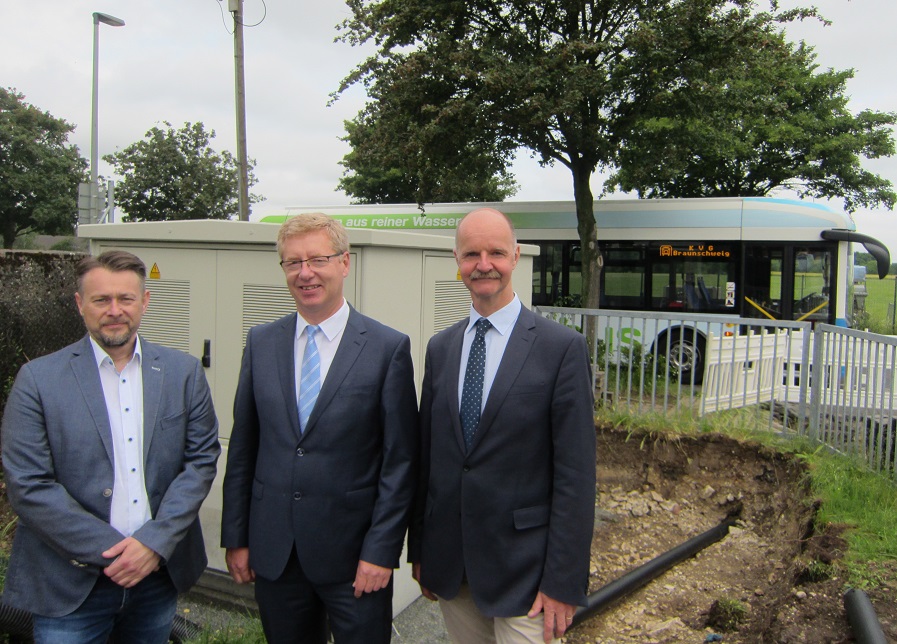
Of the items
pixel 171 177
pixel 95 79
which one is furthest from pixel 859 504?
pixel 171 177

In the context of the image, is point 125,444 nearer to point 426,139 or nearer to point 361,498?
point 361,498

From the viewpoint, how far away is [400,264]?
12.8ft

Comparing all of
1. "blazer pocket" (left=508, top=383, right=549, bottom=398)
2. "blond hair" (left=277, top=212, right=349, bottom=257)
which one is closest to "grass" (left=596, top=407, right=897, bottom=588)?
"blazer pocket" (left=508, top=383, right=549, bottom=398)

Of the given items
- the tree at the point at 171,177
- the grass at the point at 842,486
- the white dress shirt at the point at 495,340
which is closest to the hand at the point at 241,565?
the white dress shirt at the point at 495,340

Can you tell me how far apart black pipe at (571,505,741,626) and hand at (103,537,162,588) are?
77.5 inches

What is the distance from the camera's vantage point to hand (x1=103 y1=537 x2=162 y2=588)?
226 centimetres

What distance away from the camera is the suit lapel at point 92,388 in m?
2.34

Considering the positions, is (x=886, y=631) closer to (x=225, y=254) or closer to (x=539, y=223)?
(x=225, y=254)

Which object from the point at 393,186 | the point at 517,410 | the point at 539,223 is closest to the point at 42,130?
the point at 393,186

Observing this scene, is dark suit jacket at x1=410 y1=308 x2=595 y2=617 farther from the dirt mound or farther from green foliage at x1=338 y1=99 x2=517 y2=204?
green foliage at x1=338 y1=99 x2=517 y2=204

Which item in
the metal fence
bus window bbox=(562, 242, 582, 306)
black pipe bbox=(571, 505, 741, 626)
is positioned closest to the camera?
black pipe bbox=(571, 505, 741, 626)

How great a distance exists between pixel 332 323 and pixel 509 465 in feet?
2.64

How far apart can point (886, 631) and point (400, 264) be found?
2931 mm

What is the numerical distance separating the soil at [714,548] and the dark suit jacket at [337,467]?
6.58 ft
